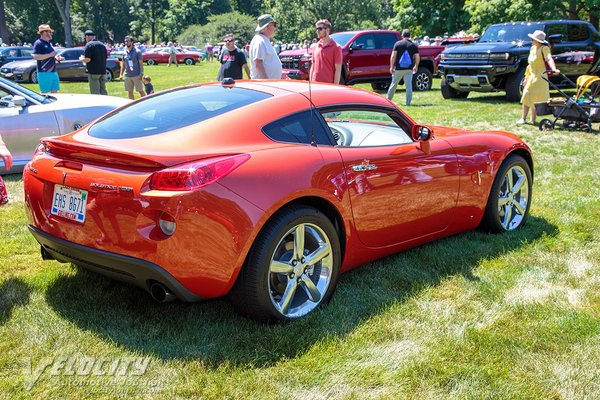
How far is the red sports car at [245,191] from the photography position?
3.12 m

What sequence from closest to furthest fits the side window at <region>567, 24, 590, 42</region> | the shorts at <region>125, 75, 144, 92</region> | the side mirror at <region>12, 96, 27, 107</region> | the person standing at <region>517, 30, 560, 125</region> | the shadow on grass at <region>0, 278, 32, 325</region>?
the shadow on grass at <region>0, 278, 32, 325</region>, the side mirror at <region>12, 96, 27, 107</region>, the person standing at <region>517, 30, 560, 125</region>, the shorts at <region>125, 75, 144, 92</region>, the side window at <region>567, 24, 590, 42</region>

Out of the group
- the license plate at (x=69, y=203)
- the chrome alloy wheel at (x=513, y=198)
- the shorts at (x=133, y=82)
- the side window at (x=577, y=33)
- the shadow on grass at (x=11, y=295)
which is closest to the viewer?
the license plate at (x=69, y=203)

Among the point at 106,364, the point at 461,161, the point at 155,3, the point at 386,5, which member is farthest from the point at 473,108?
the point at 155,3

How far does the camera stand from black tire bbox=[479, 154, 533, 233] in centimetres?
502

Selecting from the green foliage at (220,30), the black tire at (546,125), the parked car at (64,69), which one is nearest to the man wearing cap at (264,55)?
the black tire at (546,125)

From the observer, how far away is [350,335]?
339 cm

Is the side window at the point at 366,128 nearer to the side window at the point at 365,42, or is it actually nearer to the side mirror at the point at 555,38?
the side mirror at the point at 555,38

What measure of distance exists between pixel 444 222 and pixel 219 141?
198 cm

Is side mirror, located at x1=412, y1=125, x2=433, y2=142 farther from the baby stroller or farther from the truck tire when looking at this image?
the truck tire

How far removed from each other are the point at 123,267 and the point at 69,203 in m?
0.52

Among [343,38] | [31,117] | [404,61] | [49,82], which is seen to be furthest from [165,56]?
[31,117]

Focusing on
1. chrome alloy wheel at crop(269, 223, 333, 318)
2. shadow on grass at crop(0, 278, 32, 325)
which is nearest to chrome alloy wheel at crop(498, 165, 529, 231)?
chrome alloy wheel at crop(269, 223, 333, 318)

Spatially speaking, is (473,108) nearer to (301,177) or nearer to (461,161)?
(461,161)

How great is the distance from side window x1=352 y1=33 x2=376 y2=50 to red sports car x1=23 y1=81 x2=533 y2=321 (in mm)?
14274
